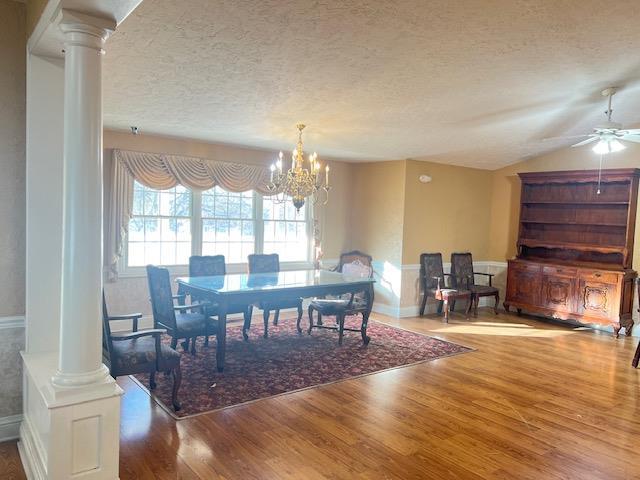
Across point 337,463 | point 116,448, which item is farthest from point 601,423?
point 116,448

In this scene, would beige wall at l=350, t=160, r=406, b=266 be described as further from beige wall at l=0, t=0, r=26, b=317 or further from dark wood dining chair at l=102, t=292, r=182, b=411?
beige wall at l=0, t=0, r=26, b=317

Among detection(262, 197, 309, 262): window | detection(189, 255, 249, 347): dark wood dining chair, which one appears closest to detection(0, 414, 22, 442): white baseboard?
detection(189, 255, 249, 347): dark wood dining chair

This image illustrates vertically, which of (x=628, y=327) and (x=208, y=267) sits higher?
(x=208, y=267)

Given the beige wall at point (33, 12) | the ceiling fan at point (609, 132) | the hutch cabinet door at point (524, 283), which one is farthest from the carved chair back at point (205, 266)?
the hutch cabinet door at point (524, 283)

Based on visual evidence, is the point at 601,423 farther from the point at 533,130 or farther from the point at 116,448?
the point at 533,130

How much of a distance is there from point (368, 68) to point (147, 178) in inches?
123

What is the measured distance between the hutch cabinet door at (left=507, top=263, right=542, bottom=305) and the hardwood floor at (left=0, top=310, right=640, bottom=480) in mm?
2378

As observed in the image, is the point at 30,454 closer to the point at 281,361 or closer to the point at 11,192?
the point at 11,192

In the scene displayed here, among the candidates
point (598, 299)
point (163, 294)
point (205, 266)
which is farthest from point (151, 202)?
point (598, 299)

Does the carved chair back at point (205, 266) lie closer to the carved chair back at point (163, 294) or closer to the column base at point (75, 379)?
the carved chair back at point (163, 294)

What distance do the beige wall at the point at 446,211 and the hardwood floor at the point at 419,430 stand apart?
2766 millimetres

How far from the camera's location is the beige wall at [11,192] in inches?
110

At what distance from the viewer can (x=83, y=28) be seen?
215 centimetres

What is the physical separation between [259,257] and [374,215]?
2.37 meters
